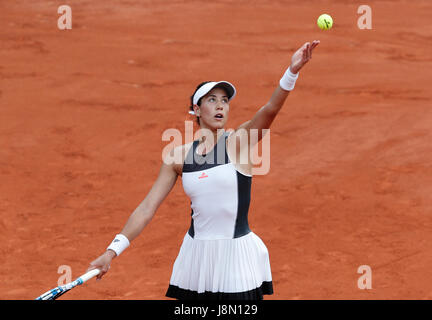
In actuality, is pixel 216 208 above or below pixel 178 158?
below

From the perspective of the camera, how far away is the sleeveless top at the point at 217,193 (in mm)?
4203

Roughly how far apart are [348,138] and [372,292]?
413 centimetres

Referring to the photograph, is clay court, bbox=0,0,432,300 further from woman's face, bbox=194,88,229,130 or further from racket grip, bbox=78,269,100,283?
woman's face, bbox=194,88,229,130

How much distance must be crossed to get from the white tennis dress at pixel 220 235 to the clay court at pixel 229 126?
2.99 metres

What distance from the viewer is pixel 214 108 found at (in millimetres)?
4340

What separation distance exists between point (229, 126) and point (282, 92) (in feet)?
23.8

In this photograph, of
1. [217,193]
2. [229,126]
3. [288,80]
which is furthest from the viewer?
[229,126]

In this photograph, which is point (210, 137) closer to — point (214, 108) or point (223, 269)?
point (214, 108)

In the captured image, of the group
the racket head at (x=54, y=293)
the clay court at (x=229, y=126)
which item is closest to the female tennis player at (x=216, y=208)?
the racket head at (x=54, y=293)

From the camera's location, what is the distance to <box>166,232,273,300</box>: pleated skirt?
426cm

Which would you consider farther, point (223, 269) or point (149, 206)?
point (149, 206)

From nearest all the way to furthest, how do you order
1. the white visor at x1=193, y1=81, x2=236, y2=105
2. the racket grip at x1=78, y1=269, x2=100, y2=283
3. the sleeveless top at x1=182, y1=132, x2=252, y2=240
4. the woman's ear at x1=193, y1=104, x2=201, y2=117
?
the racket grip at x1=78, y1=269, x2=100, y2=283
the sleeveless top at x1=182, y1=132, x2=252, y2=240
the white visor at x1=193, y1=81, x2=236, y2=105
the woman's ear at x1=193, y1=104, x2=201, y2=117

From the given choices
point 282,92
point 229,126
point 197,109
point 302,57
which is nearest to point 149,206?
point 197,109

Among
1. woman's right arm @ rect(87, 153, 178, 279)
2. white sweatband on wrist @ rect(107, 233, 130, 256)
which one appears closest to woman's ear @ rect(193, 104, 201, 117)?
woman's right arm @ rect(87, 153, 178, 279)
